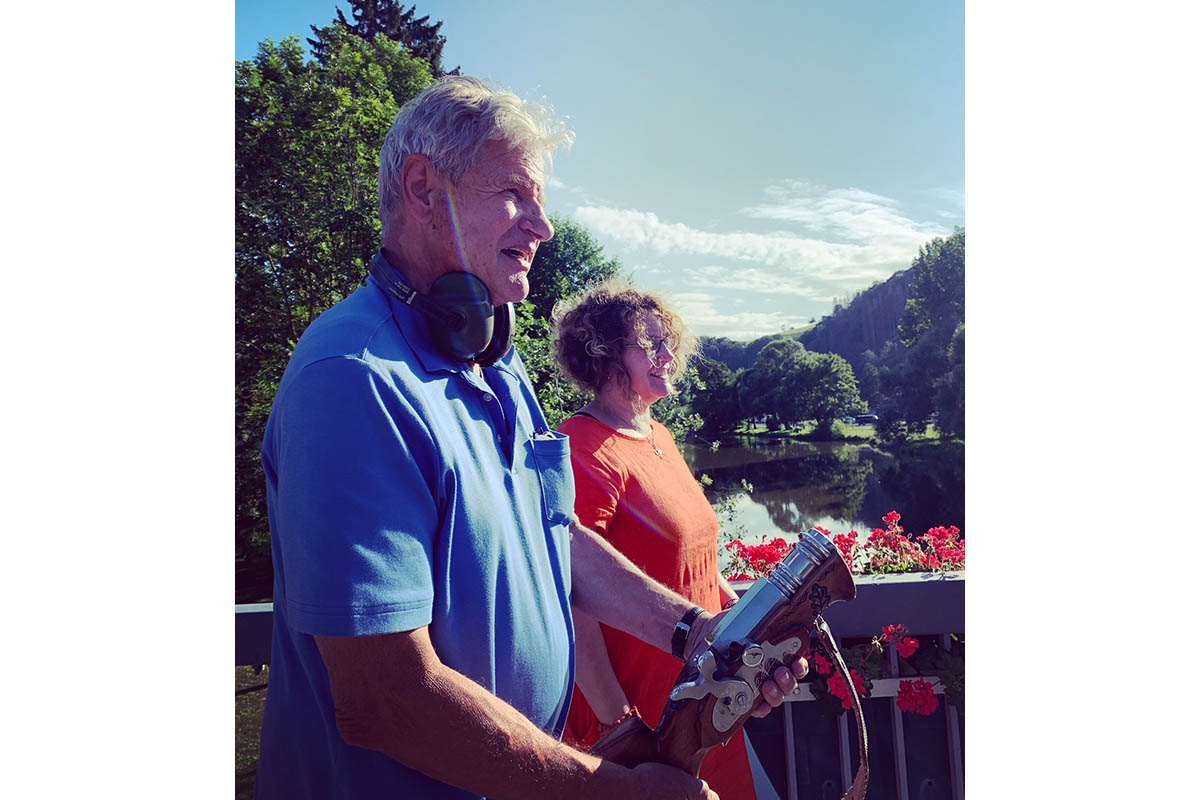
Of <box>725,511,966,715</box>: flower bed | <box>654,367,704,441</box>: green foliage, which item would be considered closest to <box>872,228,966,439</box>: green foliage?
<box>725,511,966,715</box>: flower bed

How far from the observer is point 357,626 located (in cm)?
66

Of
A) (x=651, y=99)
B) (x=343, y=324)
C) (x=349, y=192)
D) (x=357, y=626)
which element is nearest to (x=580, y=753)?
(x=357, y=626)

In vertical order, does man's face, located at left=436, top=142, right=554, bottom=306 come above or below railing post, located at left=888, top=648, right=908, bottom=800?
above

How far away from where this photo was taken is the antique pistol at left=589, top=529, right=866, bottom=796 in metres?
0.88

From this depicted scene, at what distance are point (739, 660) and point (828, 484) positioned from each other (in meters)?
1.09

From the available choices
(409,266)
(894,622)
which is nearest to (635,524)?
(409,266)

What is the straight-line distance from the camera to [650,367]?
1.45 meters

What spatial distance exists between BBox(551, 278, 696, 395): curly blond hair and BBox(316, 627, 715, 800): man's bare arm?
32.5 inches

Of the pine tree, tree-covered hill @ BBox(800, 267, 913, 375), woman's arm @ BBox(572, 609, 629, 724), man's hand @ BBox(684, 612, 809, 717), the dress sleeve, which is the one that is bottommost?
woman's arm @ BBox(572, 609, 629, 724)

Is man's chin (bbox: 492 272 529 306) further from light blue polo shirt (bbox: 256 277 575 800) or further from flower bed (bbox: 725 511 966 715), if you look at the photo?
flower bed (bbox: 725 511 966 715)

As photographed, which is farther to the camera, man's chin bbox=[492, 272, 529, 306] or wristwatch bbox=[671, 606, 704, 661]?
wristwatch bbox=[671, 606, 704, 661]

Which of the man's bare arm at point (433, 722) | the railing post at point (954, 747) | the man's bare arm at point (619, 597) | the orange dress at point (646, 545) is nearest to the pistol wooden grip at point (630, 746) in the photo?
the man's bare arm at point (433, 722)

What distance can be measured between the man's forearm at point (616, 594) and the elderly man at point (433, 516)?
121mm
